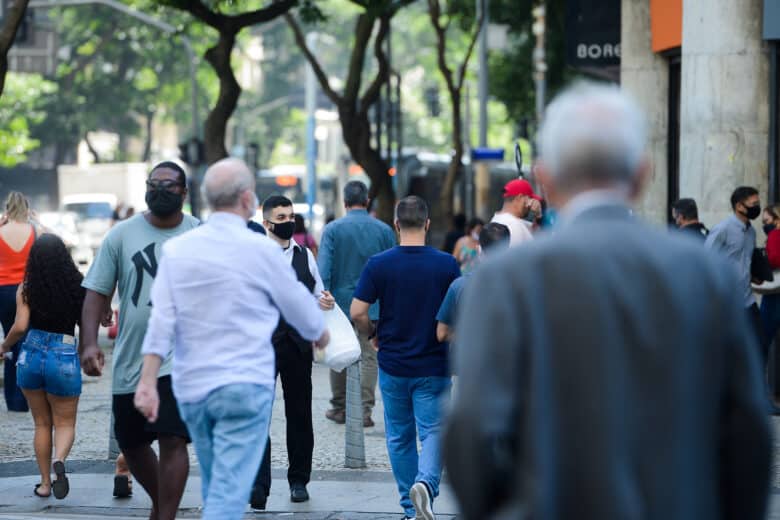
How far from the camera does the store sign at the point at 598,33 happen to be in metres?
17.7

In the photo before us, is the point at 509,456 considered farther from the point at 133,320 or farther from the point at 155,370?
A: the point at 133,320

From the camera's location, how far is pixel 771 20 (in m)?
12.6

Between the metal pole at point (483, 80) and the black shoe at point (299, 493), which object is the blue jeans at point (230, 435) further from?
the metal pole at point (483, 80)

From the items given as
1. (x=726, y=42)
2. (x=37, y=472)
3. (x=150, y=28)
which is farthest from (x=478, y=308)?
(x=150, y=28)

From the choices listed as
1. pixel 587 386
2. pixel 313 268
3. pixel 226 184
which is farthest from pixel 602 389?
pixel 313 268

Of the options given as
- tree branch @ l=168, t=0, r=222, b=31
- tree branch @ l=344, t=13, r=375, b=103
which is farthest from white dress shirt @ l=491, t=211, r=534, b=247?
tree branch @ l=344, t=13, r=375, b=103

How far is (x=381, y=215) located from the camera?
2389 cm

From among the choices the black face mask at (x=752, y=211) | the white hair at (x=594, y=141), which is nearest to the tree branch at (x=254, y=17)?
the black face mask at (x=752, y=211)

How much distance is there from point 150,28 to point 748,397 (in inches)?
2242

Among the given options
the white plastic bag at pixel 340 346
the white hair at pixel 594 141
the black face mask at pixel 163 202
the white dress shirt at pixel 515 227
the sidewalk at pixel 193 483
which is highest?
the white hair at pixel 594 141

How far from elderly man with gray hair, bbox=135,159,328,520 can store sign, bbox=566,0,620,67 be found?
12.8 meters

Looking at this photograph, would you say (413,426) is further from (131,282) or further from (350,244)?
Result: (350,244)

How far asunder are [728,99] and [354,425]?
5.23 metres

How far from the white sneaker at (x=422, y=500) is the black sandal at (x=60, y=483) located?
210cm
